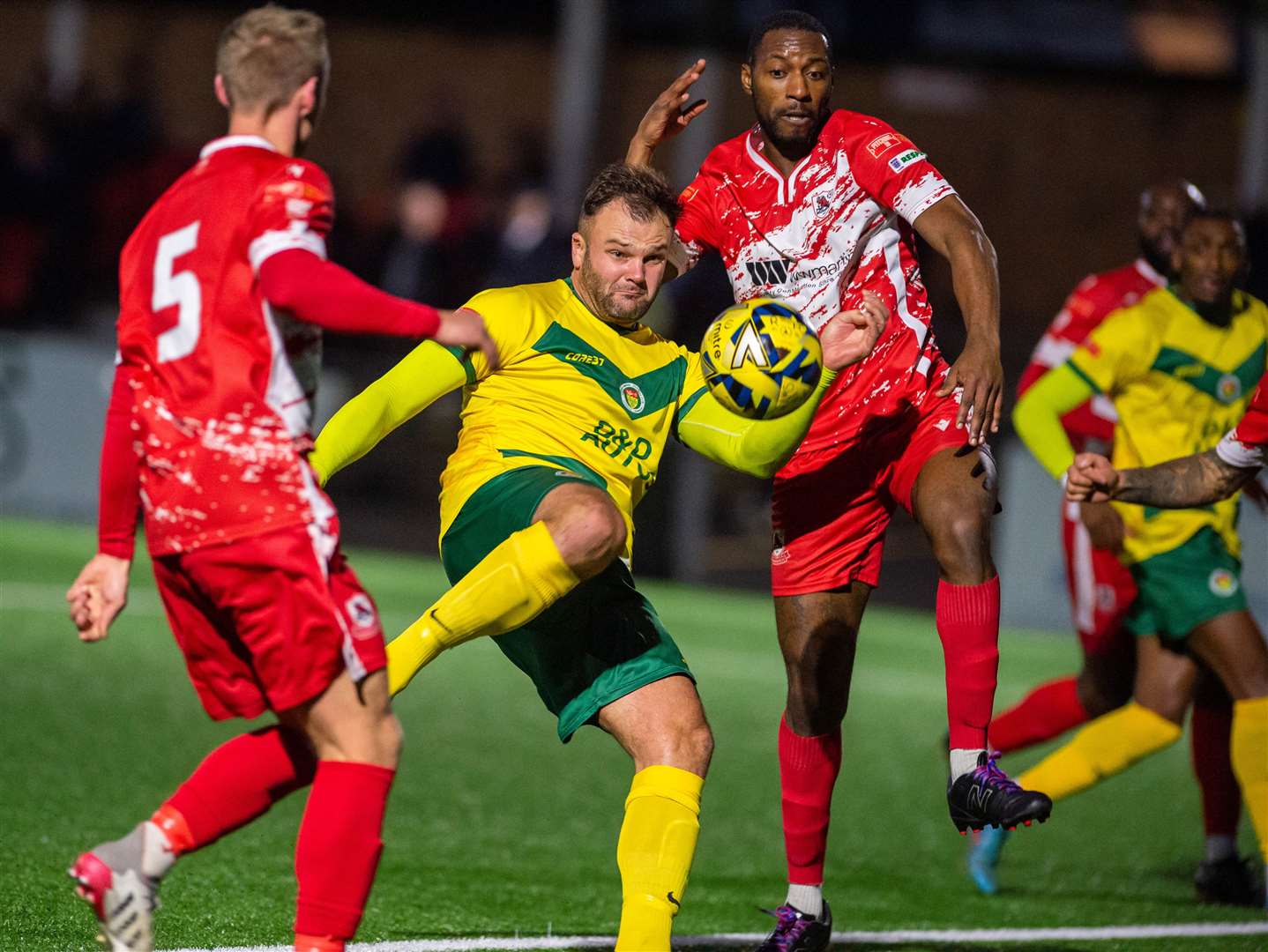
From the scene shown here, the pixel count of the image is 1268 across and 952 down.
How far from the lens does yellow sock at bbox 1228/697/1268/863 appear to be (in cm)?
621

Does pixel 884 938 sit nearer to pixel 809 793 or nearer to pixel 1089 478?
pixel 809 793

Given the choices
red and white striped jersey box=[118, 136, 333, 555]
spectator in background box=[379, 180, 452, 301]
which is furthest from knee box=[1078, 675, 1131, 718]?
spectator in background box=[379, 180, 452, 301]

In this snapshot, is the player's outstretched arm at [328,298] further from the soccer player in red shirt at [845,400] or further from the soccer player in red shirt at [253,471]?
the soccer player in red shirt at [845,400]

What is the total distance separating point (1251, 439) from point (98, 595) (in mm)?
3287

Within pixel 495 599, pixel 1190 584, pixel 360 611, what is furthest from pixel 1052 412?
pixel 360 611

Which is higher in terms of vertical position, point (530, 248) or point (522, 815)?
point (530, 248)

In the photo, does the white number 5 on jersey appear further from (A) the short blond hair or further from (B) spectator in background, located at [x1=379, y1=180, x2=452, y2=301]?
(B) spectator in background, located at [x1=379, y1=180, x2=452, y2=301]

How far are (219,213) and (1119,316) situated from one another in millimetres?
3850

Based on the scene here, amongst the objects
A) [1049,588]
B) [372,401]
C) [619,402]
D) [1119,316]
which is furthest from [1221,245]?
[1049,588]

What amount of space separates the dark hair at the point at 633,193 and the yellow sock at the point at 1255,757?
2.88 m

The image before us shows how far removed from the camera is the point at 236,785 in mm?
3789

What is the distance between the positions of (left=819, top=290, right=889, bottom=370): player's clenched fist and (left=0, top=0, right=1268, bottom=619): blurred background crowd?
299 inches

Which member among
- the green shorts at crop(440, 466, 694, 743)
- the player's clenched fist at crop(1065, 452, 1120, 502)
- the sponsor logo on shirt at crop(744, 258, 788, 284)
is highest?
the sponsor logo on shirt at crop(744, 258, 788, 284)

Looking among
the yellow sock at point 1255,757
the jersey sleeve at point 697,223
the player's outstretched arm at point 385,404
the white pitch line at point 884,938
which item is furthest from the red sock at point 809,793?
the yellow sock at point 1255,757
